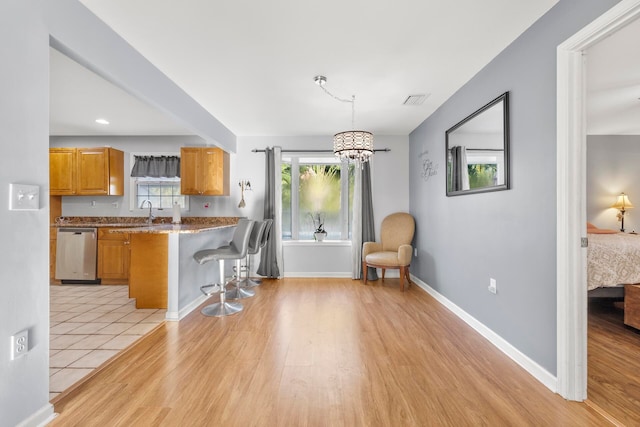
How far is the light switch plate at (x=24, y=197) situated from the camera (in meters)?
1.45

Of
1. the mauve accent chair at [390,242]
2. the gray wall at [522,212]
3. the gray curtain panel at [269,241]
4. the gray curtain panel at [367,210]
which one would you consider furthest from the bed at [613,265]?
the gray curtain panel at [269,241]

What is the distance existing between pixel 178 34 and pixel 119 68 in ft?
1.66

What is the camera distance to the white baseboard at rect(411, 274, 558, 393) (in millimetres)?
1972

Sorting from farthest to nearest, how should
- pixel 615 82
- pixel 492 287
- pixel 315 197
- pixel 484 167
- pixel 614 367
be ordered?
pixel 315 197 → pixel 615 82 → pixel 484 167 → pixel 492 287 → pixel 614 367

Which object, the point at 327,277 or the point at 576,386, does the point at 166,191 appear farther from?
the point at 576,386

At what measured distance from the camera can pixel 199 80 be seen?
119 inches

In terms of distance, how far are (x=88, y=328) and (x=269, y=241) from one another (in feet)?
8.64

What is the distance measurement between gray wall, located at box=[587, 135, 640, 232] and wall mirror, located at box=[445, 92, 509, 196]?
370 cm

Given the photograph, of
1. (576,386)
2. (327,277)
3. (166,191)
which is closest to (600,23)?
(576,386)

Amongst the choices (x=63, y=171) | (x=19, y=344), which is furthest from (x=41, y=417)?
(x=63, y=171)

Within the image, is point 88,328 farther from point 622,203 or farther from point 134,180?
point 622,203

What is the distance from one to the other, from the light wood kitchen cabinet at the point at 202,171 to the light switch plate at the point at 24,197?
3275mm

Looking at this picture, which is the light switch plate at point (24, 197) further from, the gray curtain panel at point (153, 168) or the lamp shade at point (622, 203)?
the lamp shade at point (622, 203)

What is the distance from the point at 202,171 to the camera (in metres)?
4.88
